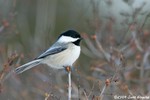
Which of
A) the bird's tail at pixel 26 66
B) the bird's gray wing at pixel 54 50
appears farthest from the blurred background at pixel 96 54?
the bird's gray wing at pixel 54 50

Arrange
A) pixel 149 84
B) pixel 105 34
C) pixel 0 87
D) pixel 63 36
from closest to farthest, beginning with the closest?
pixel 0 87 < pixel 63 36 < pixel 149 84 < pixel 105 34

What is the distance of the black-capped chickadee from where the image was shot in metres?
4.09

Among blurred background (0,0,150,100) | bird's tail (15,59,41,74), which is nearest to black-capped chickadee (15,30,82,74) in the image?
bird's tail (15,59,41,74)

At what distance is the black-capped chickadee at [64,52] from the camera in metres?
4.09

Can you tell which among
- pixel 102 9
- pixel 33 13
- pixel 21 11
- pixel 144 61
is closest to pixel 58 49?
pixel 144 61

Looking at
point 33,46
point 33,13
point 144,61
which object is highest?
point 144,61

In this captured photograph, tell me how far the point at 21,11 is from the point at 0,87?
545 centimetres

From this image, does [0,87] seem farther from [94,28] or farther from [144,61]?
[94,28]

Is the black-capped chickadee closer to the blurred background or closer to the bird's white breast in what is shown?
the bird's white breast

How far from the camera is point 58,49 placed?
419 cm

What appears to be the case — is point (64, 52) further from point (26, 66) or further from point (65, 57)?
point (26, 66)

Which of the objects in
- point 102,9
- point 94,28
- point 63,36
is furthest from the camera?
point 102,9

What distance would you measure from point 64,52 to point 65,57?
0.05 m

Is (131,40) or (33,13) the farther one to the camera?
(33,13)
